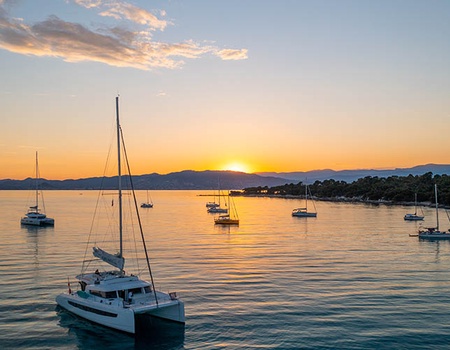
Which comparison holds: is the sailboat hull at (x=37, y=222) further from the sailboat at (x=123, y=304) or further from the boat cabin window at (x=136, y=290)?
the boat cabin window at (x=136, y=290)

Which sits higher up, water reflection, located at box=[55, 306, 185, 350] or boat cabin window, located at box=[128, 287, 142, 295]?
boat cabin window, located at box=[128, 287, 142, 295]

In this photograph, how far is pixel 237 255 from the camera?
56.2 meters

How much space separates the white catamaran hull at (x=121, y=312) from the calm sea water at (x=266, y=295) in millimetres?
689

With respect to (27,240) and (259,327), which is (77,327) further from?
(27,240)

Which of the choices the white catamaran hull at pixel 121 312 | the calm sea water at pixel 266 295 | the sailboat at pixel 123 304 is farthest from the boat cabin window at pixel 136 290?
the calm sea water at pixel 266 295

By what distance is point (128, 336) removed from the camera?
25859 mm

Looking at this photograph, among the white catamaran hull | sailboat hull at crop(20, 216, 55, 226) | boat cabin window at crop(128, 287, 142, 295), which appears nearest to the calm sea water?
the white catamaran hull

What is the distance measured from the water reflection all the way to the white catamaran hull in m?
0.42

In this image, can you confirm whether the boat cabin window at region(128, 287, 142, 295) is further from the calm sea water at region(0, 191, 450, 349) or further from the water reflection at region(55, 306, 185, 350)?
the calm sea water at region(0, 191, 450, 349)

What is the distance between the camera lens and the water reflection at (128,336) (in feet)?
80.9

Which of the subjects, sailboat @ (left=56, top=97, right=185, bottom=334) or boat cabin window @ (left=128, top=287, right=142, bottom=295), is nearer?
sailboat @ (left=56, top=97, right=185, bottom=334)

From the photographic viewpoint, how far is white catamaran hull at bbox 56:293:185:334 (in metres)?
25.5

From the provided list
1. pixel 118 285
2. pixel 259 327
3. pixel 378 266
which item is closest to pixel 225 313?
pixel 259 327

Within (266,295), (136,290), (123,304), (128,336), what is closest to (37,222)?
(266,295)
